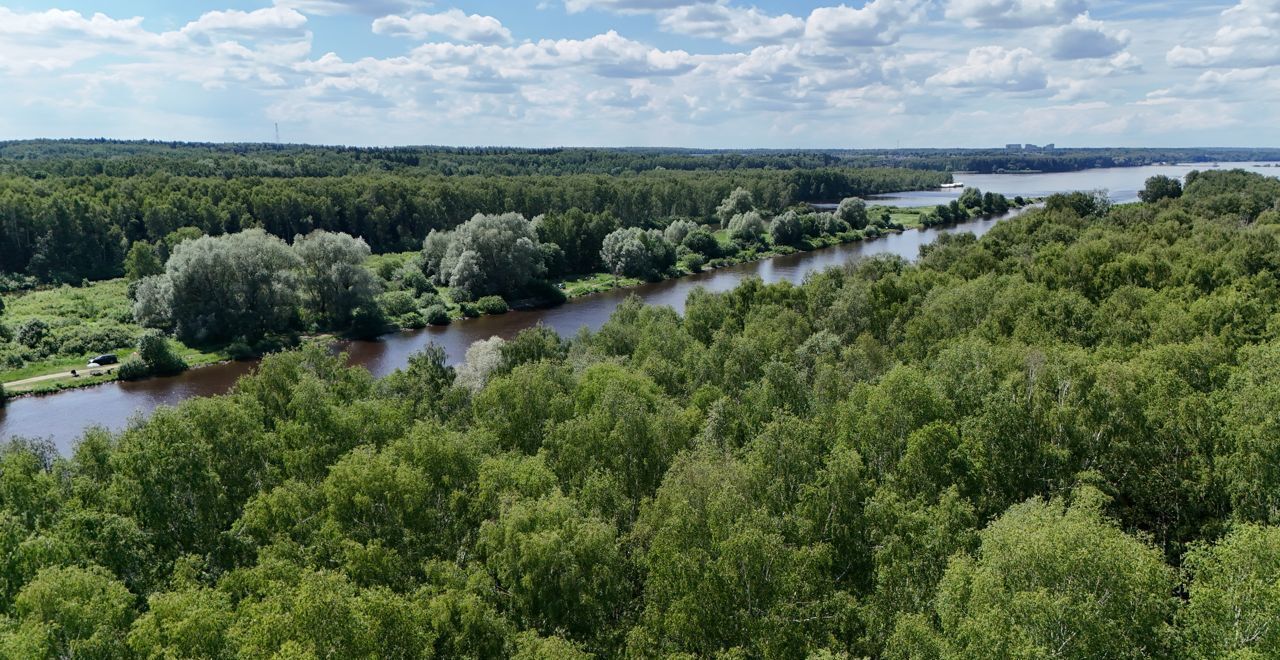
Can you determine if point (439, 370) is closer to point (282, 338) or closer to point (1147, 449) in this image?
point (1147, 449)

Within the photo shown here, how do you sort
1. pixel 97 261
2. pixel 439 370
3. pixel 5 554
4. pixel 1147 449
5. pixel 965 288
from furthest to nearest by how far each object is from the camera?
pixel 97 261
pixel 965 288
pixel 439 370
pixel 1147 449
pixel 5 554

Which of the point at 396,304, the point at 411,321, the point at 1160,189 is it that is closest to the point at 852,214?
the point at 1160,189

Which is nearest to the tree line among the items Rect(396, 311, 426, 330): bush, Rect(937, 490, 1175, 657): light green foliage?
Rect(396, 311, 426, 330): bush

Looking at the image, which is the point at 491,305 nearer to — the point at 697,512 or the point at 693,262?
the point at 693,262

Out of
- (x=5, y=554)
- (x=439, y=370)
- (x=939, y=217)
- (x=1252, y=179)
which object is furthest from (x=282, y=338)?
(x=1252, y=179)

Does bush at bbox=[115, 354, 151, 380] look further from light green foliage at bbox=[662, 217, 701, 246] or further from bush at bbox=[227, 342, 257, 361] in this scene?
light green foliage at bbox=[662, 217, 701, 246]

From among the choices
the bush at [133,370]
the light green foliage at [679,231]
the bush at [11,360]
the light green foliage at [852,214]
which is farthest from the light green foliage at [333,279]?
the light green foliage at [852,214]

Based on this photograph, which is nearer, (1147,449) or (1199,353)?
(1147,449)
